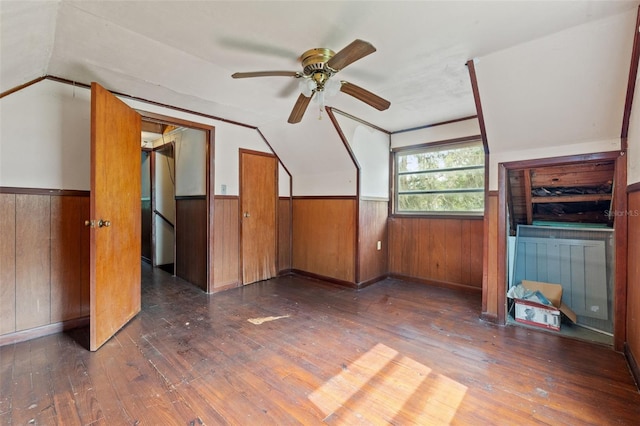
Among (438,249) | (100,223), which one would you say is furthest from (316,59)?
(438,249)

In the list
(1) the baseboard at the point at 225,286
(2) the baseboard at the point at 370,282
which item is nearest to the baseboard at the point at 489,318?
(2) the baseboard at the point at 370,282

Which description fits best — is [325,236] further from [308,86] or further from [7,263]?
[7,263]

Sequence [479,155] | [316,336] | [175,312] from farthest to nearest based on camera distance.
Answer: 1. [479,155]
2. [175,312]
3. [316,336]

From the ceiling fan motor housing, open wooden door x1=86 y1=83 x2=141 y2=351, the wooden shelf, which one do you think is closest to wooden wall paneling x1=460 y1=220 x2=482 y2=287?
the wooden shelf

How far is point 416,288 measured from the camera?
12.9ft

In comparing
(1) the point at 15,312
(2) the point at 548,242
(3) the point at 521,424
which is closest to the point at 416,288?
(2) the point at 548,242

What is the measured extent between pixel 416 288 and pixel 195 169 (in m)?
3.46

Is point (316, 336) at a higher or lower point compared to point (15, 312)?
lower

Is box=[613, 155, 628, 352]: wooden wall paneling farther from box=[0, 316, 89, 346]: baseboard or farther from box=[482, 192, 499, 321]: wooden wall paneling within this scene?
box=[0, 316, 89, 346]: baseboard

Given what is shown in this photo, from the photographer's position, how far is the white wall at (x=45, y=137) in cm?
230

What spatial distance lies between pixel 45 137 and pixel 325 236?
10.5 ft

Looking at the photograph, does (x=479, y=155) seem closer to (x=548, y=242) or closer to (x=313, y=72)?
(x=548, y=242)

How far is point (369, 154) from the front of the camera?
4016mm

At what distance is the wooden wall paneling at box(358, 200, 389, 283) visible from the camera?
395 centimetres
